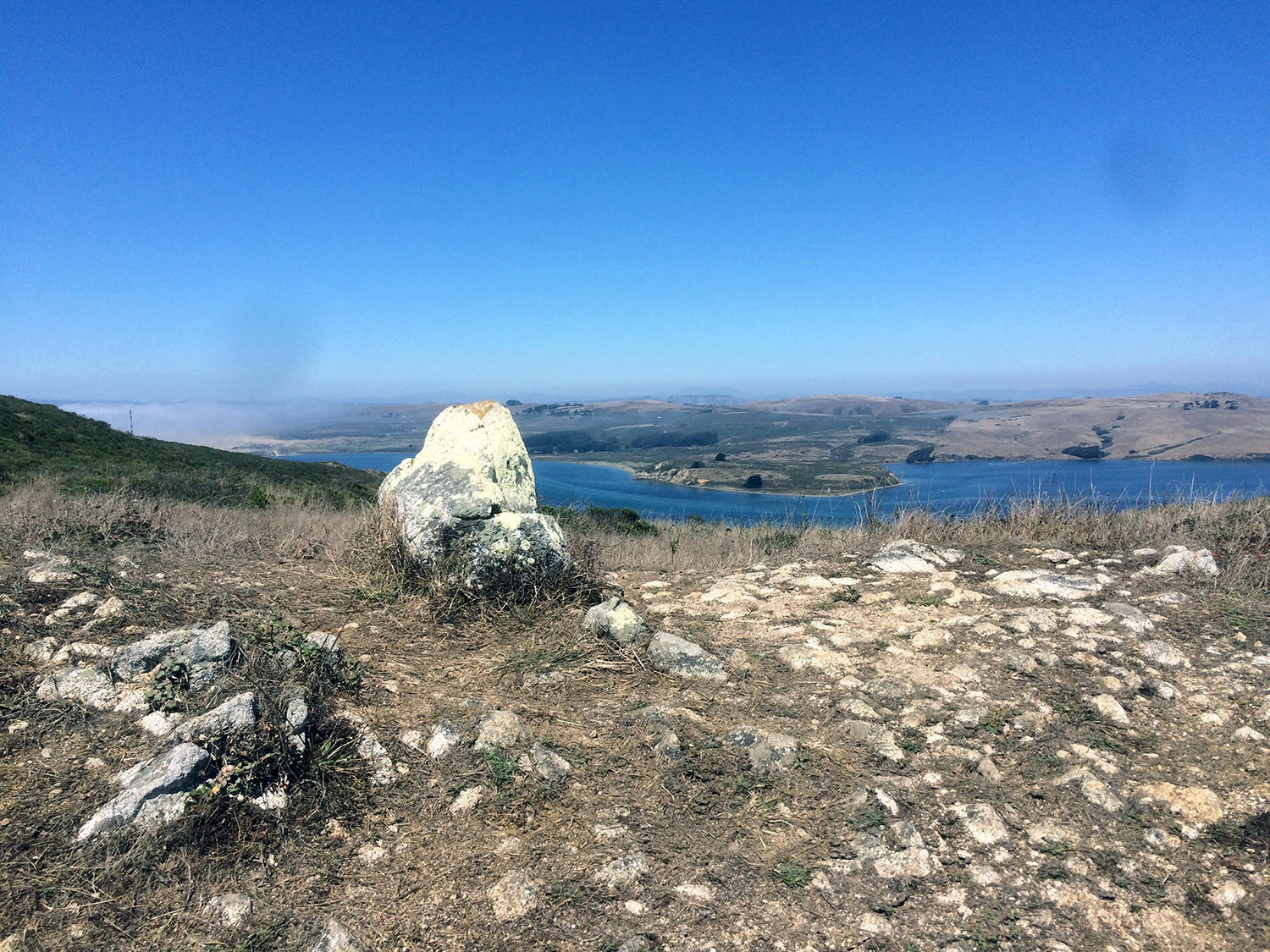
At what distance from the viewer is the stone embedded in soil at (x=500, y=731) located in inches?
147

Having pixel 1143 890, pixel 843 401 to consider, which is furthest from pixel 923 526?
pixel 843 401

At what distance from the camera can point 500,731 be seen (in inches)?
150

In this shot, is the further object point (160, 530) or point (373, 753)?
point (160, 530)

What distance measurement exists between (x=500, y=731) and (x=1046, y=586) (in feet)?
15.8

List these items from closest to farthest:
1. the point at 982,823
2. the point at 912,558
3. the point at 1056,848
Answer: the point at 1056,848, the point at 982,823, the point at 912,558

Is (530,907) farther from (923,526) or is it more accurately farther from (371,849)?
(923,526)

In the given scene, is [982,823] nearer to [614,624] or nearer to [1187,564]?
[614,624]

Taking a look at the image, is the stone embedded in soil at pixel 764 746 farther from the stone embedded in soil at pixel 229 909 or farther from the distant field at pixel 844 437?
the distant field at pixel 844 437

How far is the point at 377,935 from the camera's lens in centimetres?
257

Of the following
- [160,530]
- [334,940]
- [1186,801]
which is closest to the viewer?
[334,940]

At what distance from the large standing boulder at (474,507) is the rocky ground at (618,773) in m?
0.46

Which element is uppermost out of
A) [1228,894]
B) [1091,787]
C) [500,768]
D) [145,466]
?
[145,466]

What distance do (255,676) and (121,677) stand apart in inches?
33.3

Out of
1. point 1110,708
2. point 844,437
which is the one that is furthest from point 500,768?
point 844,437
